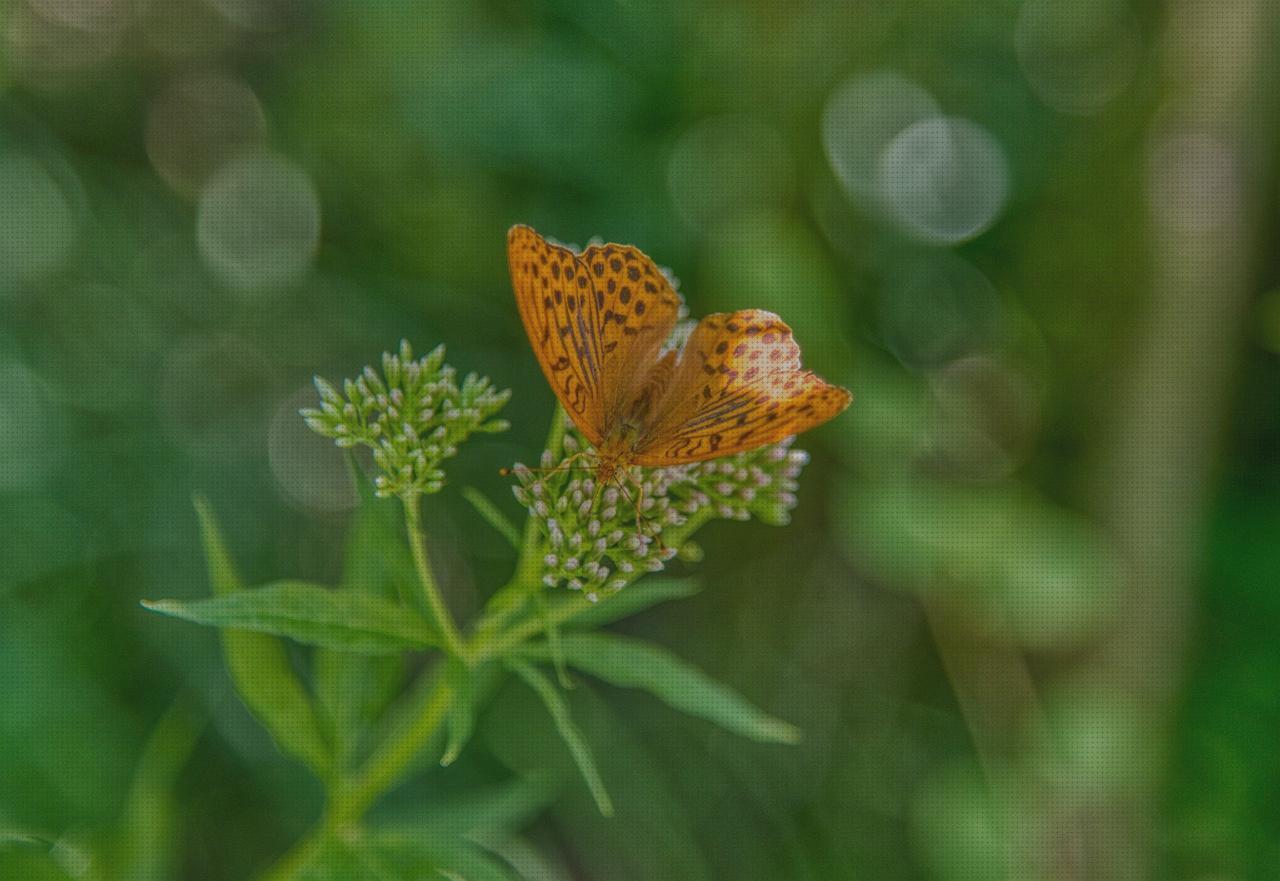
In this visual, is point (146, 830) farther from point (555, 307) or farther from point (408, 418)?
point (555, 307)

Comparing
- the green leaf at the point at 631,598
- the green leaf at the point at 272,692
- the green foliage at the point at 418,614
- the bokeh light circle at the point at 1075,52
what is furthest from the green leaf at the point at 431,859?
the bokeh light circle at the point at 1075,52

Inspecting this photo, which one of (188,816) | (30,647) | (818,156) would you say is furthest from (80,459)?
(818,156)

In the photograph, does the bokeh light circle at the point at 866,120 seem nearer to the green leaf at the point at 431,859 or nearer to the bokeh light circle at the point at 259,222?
the bokeh light circle at the point at 259,222

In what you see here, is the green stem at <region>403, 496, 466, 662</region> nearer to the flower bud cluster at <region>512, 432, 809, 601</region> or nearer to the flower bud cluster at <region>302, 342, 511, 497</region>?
the flower bud cluster at <region>302, 342, 511, 497</region>

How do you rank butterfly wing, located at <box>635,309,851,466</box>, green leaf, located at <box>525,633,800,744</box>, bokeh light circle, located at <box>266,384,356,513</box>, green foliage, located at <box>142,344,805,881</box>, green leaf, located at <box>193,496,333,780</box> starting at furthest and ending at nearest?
bokeh light circle, located at <box>266,384,356,513</box>
green leaf, located at <box>193,496,333,780</box>
green leaf, located at <box>525,633,800,744</box>
green foliage, located at <box>142,344,805,881</box>
butterfly wing, located at <box>635,309,851,466</box>

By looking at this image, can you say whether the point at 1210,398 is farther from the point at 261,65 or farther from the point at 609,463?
the point at 261,65

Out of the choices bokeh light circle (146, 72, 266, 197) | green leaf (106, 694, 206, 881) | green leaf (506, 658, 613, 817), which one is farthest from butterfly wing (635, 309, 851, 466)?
bokeh light circle (146, 72, 266, 197)

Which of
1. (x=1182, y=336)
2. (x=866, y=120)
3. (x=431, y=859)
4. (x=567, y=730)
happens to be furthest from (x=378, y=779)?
(x=1182, y=336)

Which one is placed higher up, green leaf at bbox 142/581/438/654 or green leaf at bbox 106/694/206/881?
green leaf at bbox 142/581/438/654
